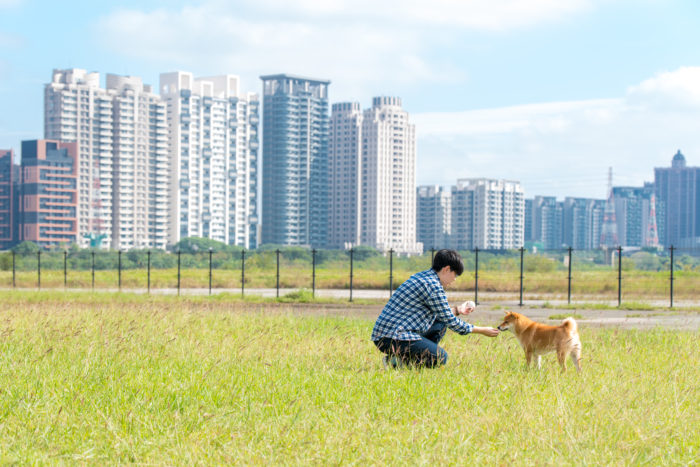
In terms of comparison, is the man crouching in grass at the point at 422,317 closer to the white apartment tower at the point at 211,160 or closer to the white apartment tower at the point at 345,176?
the white apartment tower at the point at 211,160

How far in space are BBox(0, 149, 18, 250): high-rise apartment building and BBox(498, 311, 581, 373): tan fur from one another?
13238 centimetres

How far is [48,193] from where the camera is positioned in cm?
12700

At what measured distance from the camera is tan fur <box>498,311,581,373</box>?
7504 mm

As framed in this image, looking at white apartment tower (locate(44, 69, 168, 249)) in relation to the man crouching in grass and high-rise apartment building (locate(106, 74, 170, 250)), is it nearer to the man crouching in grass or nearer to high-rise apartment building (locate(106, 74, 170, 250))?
high-rise apartment building (locate(106, 74, 170, 250))

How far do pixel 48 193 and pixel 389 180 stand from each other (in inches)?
2586

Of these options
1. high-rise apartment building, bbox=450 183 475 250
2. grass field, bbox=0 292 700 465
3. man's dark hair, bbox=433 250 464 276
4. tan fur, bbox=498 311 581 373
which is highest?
high-rise apartment building, bbox=450 183 475 250

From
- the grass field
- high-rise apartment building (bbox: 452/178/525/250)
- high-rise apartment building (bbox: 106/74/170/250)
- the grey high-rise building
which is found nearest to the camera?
the grass field

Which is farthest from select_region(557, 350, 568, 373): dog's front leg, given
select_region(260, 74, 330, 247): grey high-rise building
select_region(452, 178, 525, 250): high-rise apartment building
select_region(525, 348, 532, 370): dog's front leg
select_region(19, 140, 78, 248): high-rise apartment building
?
select_region(452, 178, 525, 250): high-rise apartment building

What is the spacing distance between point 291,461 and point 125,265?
64171 millimetres

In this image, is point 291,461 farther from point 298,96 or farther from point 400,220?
point 298,96

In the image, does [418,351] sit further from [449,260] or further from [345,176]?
[345,176]

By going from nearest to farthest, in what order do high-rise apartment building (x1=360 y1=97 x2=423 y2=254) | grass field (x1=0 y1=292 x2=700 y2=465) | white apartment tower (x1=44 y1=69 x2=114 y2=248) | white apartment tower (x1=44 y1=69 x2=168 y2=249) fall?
1. grass field (x1=0 y1=292 x2=700 y2=465)
2. white apartment tower (x1=44 y1=69 x2=114 y2=248)
3. white apartment tower (x1=44 y1=69 x2=168 y2=249)
4. high-rise apartment building (x1=360 y1=97 x2=423 y2=254)

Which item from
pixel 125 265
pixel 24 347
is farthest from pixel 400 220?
pixel 24 347

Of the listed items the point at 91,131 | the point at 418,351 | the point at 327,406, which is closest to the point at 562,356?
the point at 418,351
